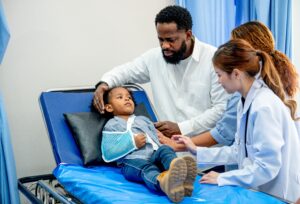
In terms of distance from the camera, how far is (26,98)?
122 inches

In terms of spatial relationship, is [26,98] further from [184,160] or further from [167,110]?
[184,160]

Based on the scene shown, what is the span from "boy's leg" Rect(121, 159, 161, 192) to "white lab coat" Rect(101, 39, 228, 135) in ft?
1.73

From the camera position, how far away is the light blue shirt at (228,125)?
2.43 meters

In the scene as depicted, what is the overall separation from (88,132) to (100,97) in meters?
0.27

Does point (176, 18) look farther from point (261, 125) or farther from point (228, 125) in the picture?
point (261, 125)

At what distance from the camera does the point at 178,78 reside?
114 inches

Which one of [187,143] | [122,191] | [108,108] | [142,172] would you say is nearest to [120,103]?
[108,108]

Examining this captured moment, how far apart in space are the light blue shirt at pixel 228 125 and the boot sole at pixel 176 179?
27.8 inches

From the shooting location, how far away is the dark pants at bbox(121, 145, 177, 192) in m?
2.00

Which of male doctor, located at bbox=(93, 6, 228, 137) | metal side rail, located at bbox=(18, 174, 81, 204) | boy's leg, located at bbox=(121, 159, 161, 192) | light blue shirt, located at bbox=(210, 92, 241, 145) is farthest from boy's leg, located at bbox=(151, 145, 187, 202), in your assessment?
male doctor, located at bbox=(93, 6, 228, 137)

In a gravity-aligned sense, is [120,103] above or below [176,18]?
below

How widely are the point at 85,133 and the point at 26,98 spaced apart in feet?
2.80

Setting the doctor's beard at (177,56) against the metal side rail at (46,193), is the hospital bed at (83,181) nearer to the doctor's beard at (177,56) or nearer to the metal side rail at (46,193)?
the metal side rail at (46,193)

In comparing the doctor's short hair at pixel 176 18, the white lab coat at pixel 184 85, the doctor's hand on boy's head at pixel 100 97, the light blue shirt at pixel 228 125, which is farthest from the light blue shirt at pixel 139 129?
the doctor's short hair at pixel 176 18
